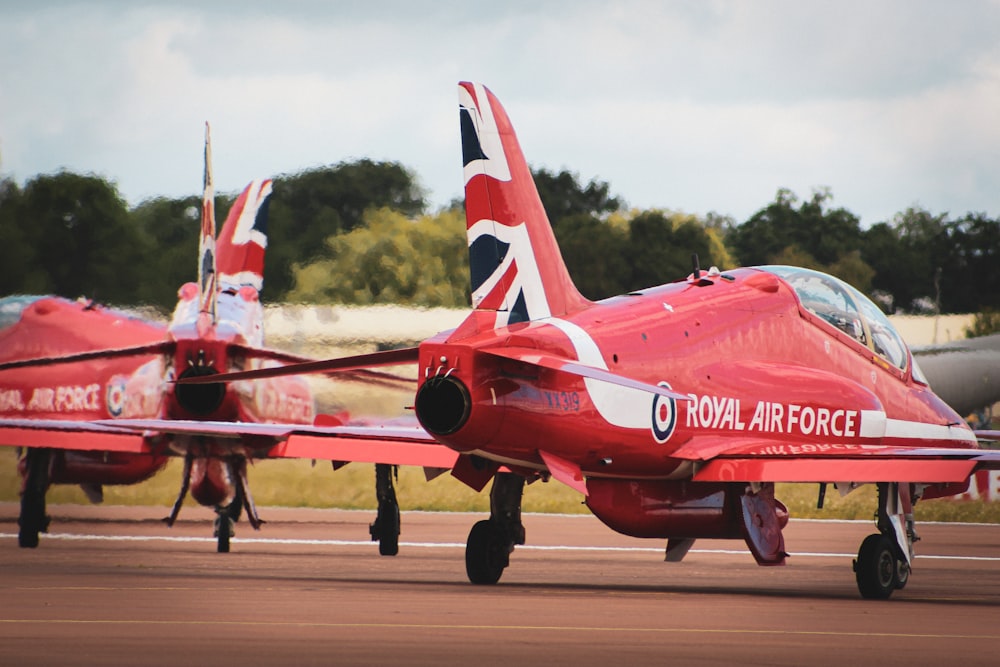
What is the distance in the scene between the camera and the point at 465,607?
13758mm

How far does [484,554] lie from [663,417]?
8.09 feet

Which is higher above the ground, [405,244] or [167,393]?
[405,244]

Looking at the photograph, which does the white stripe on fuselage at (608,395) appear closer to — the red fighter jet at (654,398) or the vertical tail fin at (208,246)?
the red fighter jet at (654,398)

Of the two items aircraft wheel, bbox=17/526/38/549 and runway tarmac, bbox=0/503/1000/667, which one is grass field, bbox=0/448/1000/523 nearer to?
runway tarmac, bbox=0/503/1000/667

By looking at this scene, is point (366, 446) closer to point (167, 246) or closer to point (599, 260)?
point (167, 246)

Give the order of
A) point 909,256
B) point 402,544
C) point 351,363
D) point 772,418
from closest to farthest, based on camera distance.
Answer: point 351,363, point 772,418, point 402,544, point 909,256

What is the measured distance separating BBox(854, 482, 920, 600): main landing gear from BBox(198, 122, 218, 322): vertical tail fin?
998 cm

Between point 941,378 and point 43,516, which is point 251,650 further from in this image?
point 941,378

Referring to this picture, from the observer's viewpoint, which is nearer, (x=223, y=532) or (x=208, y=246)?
(x=208, y=246)

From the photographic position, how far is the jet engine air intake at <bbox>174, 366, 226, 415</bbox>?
2328 cm

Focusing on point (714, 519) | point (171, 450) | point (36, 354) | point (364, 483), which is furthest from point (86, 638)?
point (364, 483)

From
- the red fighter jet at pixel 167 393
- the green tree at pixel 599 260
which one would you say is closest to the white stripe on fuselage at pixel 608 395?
the red fighter jet at pixel 167 393

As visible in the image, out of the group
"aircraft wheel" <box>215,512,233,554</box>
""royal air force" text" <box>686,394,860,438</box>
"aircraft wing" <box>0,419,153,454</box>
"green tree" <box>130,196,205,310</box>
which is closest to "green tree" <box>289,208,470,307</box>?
"green tree" <box>130,196,205,310</box>

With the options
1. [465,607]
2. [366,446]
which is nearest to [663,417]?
[465,607]
